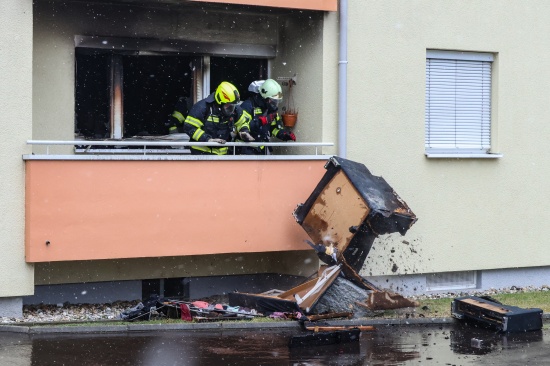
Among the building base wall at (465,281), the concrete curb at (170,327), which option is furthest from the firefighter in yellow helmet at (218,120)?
the building base wall at (465,281)

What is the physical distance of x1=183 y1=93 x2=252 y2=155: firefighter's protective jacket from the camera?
1420 cm

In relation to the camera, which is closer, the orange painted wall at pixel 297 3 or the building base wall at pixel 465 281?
the orange painted wall at pixel 297 3

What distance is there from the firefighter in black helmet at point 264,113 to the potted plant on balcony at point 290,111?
0.44 ft

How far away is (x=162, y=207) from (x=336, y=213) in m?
2.16

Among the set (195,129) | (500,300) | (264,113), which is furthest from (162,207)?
(500,300)

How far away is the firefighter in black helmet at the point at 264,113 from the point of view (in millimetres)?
14812

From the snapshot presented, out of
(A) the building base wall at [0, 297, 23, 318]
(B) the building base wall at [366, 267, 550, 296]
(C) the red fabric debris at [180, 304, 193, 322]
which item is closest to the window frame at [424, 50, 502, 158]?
(B) the building base wall at [366, 267, 550, 296]

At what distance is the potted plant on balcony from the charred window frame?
0.67 metres

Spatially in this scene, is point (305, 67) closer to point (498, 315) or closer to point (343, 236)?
point (343, 236)

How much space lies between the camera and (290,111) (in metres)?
15.5

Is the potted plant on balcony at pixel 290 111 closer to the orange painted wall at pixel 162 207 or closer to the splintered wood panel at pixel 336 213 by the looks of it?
the orange painted wall at pixel 162 207

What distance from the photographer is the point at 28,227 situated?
12.7m

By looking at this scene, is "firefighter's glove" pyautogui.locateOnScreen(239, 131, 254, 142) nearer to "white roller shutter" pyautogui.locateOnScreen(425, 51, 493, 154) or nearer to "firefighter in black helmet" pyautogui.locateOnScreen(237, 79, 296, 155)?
"firefighter in black helmet" pyautogui.locateOnScreen(237, 79, 296, 155)

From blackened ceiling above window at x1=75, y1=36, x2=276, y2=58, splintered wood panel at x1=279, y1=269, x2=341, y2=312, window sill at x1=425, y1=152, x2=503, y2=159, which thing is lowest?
splintered wood panel at x1=279, y1=269, x2=341, y2=312
